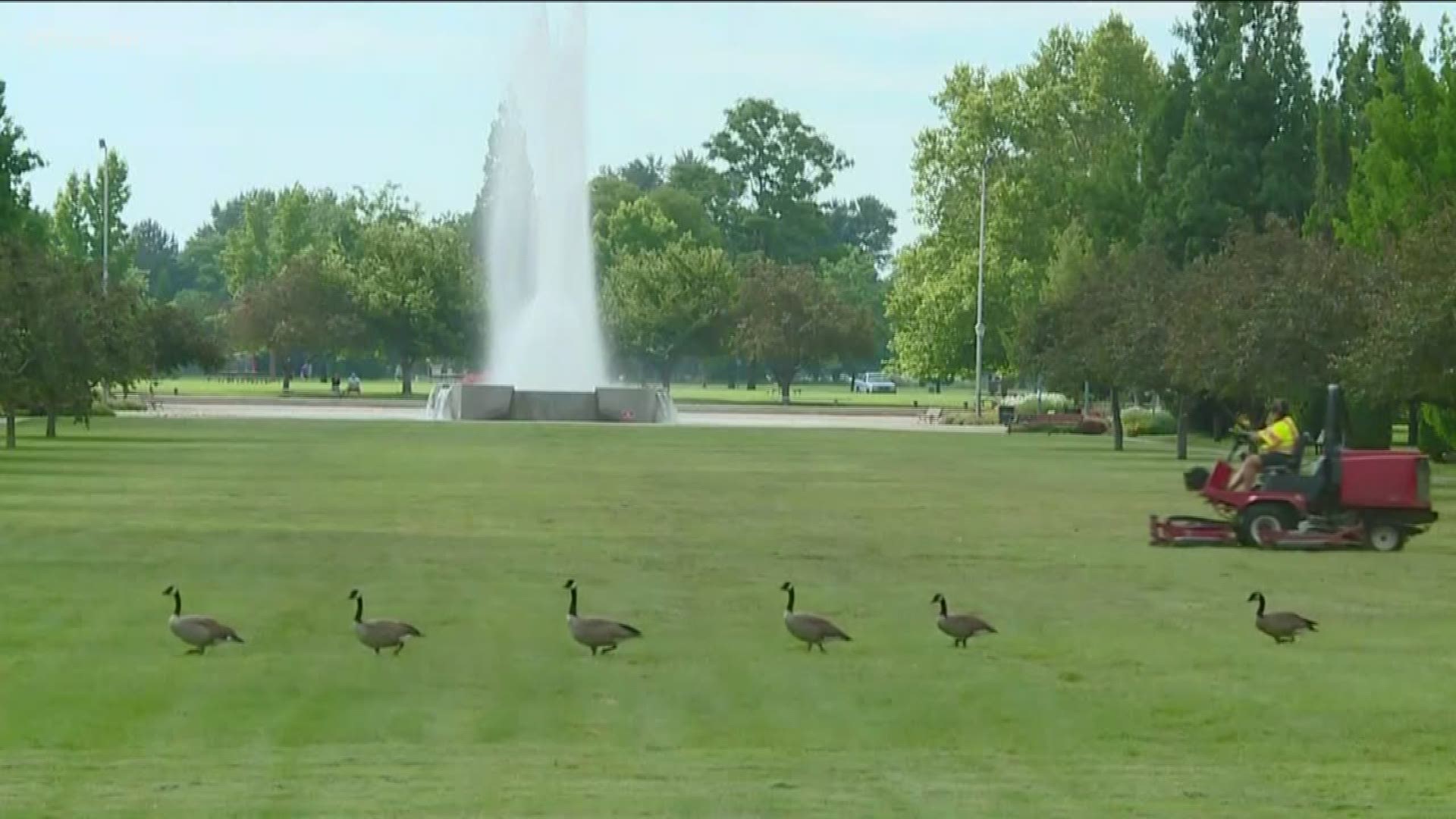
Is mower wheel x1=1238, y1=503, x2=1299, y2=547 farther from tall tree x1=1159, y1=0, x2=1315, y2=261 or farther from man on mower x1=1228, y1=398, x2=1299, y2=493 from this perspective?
tall tree x1=1159, y1=0, x2=1315, y2=261

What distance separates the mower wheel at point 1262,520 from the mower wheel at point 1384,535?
35.7 inches

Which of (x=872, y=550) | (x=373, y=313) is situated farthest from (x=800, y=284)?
(x=872, y=550)

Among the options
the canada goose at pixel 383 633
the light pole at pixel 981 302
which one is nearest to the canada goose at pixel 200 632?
the canada goose at pixel 383 633

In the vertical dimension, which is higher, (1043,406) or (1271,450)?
(1271,450)

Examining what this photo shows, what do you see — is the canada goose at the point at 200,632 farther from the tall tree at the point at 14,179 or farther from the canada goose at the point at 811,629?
the tall tree at the point at 14,179

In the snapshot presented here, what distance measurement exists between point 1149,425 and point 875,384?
93856mm

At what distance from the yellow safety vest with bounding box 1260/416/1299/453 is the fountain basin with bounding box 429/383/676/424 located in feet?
189

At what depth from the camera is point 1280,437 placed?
3338 cm

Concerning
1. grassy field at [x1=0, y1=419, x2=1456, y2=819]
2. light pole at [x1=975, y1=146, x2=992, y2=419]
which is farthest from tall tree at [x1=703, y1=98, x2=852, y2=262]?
grassy field at [x1=0, y1=419, x2=1456, y2=819]

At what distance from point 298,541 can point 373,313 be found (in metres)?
109

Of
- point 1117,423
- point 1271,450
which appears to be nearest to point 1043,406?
point 1117,423

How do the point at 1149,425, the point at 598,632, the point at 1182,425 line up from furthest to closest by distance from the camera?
1. the point at 1149,425
2. the point at 1182,425
3. the point at 598,632

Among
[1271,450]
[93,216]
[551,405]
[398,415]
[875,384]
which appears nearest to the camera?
[1271,450]

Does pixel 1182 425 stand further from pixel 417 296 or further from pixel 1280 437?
pixel 417 296
